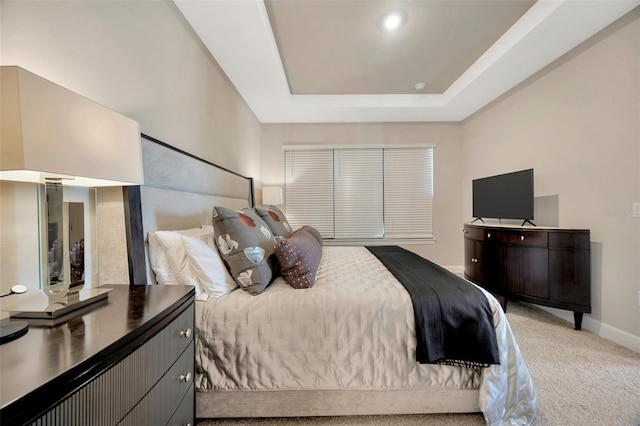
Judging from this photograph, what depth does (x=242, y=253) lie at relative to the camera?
53.8 inches

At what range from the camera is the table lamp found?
1.89 ft

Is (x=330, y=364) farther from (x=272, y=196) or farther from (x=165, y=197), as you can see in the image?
(x=272, y=196)

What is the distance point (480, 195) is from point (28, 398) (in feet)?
12.6

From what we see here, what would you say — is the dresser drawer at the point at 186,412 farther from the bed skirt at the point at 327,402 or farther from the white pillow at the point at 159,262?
the white pillow at the point at 159,262

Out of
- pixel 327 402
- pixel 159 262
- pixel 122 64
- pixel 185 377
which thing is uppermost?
pixel 122 64

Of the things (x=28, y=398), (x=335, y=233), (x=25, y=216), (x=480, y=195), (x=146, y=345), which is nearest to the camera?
(x=28, y=398)

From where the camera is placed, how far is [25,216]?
877 mm

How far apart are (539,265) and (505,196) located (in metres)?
0.86

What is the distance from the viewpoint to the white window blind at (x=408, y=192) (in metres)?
4.02

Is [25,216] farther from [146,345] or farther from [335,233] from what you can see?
[335,233]

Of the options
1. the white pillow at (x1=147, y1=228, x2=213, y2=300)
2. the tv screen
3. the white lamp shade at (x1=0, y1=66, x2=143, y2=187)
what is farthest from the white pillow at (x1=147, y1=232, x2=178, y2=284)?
the tv screen

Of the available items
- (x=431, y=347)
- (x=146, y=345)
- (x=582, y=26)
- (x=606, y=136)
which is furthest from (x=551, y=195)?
(x=146, y=345)

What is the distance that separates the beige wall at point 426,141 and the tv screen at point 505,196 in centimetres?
70

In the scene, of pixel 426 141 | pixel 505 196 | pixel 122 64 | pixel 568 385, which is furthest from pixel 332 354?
pixel 426 141
